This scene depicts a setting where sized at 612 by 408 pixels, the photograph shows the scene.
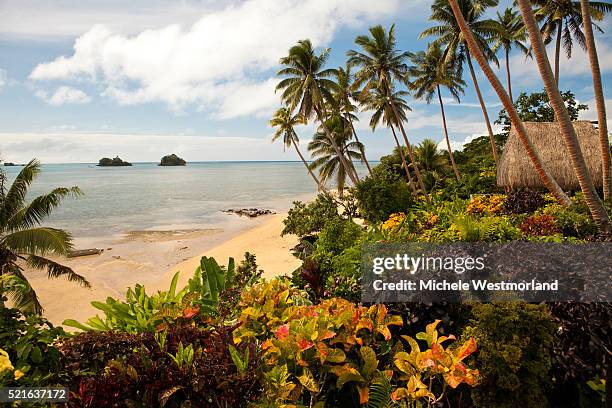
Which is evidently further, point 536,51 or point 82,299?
point 82,299

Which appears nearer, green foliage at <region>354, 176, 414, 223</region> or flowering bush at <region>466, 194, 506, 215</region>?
flowering bush at <region>466, 194, 506, 215</region>

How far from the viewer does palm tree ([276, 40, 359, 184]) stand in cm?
2122

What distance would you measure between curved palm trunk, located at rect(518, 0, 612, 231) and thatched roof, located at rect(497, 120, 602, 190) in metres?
7.18

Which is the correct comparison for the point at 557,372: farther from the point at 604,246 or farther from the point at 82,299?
the point at 82,299

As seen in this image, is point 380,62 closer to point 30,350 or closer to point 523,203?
point 523,203

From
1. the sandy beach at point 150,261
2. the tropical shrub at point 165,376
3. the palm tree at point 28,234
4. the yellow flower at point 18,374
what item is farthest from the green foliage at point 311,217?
the yellow flower at point 18,374

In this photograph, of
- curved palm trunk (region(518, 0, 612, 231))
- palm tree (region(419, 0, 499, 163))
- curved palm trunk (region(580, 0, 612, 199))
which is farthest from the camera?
palm tree (region(419, 0, 499, 163))

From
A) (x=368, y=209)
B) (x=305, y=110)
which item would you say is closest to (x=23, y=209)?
(x=368, y=209)

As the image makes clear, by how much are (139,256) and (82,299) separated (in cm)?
596

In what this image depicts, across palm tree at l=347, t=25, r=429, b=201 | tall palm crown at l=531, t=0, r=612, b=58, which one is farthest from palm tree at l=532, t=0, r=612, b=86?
palm tree at l=347, t=25, r=429, b=201

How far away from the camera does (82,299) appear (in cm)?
1278

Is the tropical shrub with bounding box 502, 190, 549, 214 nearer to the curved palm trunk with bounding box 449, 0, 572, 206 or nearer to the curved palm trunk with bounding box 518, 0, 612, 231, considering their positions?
the curved palm trunk with bounding box 449, 0, 572, 206

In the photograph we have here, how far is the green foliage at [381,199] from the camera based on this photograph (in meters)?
14.5

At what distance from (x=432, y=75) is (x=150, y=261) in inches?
705
